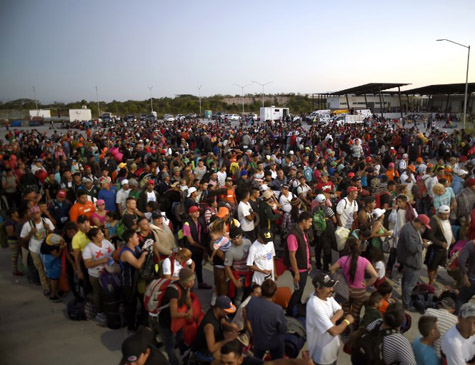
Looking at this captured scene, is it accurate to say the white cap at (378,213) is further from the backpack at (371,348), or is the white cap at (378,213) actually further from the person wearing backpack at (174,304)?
the person wearing backpack at (174,304)

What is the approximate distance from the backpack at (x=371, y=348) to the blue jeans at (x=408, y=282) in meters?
2.23

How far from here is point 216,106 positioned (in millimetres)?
92625

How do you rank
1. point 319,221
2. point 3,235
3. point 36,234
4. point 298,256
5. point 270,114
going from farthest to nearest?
point 270,114 < point 3,235 < point 319,221 < point 36,234 < point 298,256

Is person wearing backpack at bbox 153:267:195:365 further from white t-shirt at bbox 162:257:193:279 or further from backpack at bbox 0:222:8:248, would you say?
backpack at bbox 0:222:8:248

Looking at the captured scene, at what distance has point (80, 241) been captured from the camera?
5.18m

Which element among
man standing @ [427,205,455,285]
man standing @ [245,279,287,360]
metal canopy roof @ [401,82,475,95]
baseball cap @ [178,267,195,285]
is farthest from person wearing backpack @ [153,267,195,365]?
metal canopy roof @ [401,82,475,95]

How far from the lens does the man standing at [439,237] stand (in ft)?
17.8

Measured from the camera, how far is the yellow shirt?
515 cm

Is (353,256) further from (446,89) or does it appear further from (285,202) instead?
(446,89)

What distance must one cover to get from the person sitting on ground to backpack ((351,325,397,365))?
280mm

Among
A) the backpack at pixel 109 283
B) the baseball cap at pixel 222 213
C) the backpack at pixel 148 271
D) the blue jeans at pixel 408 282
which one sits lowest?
the blue jeans at pixel 408 282

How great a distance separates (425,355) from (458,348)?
1.00ft

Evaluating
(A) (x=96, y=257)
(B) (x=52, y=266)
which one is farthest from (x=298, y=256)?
(B) (x=52, y=266)

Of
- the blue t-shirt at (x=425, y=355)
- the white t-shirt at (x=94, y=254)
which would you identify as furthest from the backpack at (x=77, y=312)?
the blue t-shirt at (x=425, y=355)
